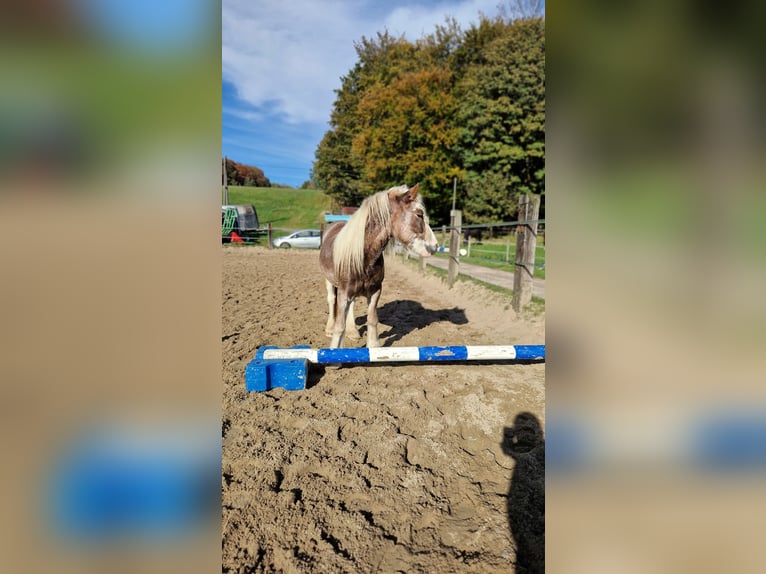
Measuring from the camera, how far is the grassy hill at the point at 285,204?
30.0 metres

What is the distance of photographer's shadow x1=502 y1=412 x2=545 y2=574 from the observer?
150 centimetres

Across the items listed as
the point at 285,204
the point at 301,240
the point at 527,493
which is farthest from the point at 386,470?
the point at 285,204

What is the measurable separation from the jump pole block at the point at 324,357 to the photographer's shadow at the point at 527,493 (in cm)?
67

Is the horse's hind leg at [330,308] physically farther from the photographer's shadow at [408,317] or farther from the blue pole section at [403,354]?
the blue pole section at [403,354]

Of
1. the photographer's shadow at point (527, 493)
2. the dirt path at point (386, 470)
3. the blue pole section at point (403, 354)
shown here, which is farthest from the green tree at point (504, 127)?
the photographer's shadow at point (527, 493)

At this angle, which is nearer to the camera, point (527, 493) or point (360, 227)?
point (527, 493)

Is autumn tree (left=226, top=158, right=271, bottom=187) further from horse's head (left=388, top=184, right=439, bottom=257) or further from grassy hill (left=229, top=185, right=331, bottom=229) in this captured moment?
horse's head (left=388, top=184, right=439, bottom=257)

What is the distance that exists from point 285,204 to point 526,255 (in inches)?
1222

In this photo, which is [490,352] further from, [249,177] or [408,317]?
[249,177]

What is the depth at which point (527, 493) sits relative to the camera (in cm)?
185
